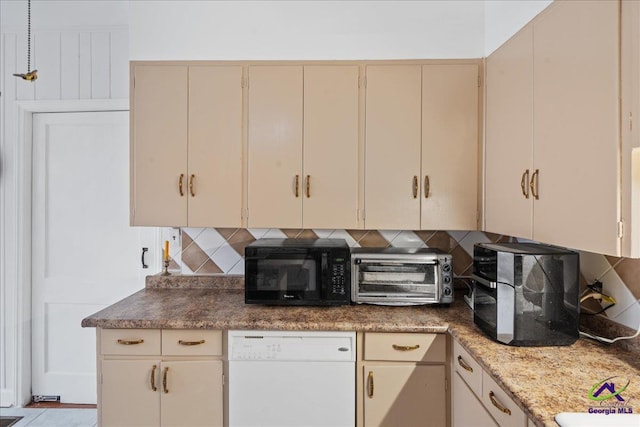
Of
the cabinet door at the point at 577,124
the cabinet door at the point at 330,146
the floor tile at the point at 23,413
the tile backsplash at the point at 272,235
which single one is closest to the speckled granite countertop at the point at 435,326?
the tile backsplash at the point at 272,235

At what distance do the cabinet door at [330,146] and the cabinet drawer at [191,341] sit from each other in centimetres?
78

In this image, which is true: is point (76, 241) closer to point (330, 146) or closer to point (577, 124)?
point (330, 146)

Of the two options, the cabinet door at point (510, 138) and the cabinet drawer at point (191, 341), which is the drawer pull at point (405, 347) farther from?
the cabinet drawer at point (191, 341)

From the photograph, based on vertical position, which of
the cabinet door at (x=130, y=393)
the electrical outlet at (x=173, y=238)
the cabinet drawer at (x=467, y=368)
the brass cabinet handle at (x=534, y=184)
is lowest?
the cabinet door at (x=130, y=393)

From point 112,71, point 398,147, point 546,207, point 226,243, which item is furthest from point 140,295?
point 546,207

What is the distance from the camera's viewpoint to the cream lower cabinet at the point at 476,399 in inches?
49.3

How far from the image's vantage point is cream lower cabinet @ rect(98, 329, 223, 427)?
6.05 ft

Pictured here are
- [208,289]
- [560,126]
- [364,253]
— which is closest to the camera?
[560,126]

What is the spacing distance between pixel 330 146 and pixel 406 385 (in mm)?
1307

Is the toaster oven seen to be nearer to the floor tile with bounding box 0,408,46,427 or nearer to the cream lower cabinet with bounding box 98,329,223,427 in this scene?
the cream lower cabinet with bounding box 98,329,223,427

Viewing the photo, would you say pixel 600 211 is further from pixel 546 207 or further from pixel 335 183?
pixel 335 183

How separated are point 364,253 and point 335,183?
430 mm

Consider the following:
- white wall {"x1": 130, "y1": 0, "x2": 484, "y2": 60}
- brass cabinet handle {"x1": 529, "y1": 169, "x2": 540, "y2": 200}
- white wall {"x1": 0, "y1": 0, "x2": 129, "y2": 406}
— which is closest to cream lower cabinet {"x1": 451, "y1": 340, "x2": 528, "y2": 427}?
brass cabinet handle {"x1": 529, "y1": 169, "x2": 540, "y2": 200}

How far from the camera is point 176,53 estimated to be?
2225 mm
